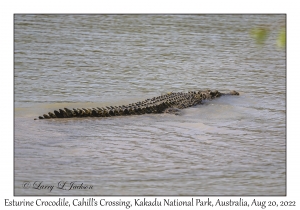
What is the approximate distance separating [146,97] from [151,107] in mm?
1499

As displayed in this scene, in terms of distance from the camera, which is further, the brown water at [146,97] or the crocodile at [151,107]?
the crocodile at [151,107]

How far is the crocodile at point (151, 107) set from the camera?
32.1 ft

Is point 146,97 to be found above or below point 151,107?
above

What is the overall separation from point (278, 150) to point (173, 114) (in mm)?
2709

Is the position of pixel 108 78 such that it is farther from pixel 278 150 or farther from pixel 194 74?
pixel 278 150

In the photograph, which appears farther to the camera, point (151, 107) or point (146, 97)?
point (146, 97)

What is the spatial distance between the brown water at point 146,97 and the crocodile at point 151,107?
0.64 ft

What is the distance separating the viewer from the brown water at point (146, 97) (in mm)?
7145

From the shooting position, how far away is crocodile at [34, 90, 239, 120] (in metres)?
9.77

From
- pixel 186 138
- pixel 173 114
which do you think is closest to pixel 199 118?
pixel 173 114

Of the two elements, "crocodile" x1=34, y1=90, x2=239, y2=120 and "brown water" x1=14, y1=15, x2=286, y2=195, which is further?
"crocodile" x1=34, y1=90, x2=239, y2=120

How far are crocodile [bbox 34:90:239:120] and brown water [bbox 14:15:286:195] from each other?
7.6 inches

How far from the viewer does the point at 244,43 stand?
16875 millimetres

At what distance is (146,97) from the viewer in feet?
39.1
